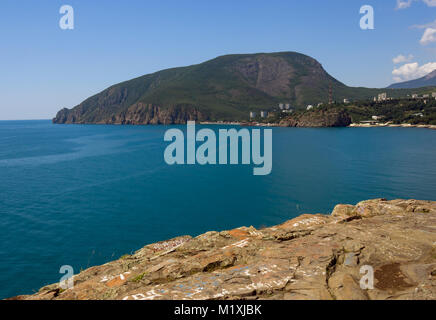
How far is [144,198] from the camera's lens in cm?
5144

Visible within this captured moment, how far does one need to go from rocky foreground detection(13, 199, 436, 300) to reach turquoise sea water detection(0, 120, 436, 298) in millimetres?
17965

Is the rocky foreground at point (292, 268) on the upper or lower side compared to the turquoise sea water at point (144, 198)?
upper

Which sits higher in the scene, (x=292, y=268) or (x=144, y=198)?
(x=292, y=268)

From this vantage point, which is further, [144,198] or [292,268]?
[144,198]

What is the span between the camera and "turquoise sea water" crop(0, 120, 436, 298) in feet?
103

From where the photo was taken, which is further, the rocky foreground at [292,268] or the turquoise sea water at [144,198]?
the turquoise sea water at [144,198]

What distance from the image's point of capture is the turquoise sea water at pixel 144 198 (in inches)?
1231

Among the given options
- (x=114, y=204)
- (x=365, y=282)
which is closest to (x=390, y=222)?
(x=365, y=282)

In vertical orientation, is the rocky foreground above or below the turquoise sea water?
above

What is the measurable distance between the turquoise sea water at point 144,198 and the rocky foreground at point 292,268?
18.0m

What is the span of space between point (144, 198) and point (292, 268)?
145 feet

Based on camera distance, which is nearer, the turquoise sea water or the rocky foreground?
the rocky foreground

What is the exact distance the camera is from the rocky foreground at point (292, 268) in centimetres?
965
